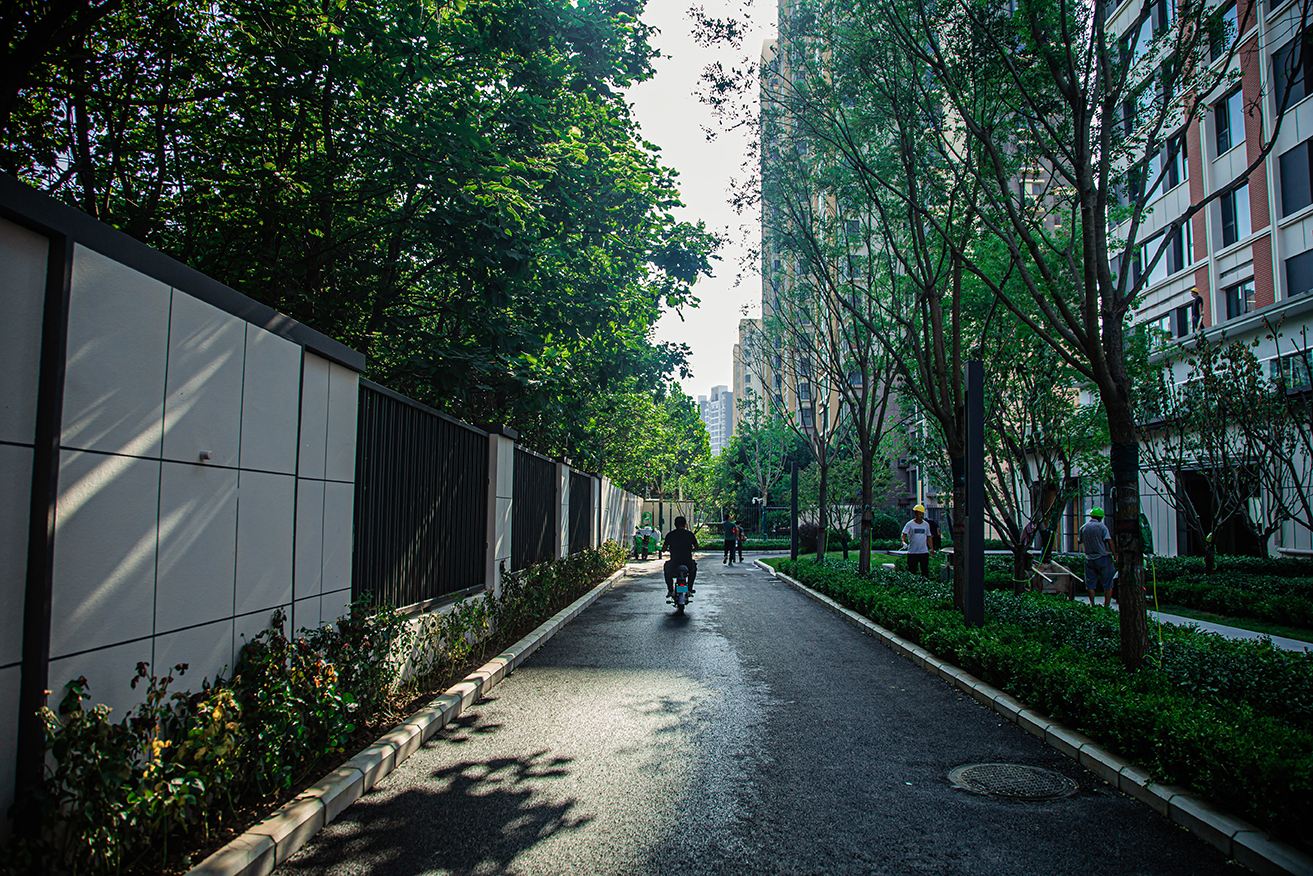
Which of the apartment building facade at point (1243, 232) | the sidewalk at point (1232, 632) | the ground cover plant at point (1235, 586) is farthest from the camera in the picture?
the apartment building facade at point (1243, 232)

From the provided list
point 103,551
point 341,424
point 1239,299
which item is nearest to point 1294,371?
point 1239,299

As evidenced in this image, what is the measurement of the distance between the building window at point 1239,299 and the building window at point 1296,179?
8.06 feet

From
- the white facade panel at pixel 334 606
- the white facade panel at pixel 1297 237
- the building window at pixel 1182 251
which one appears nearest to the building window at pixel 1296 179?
the white facade panel at pixel 1297 237

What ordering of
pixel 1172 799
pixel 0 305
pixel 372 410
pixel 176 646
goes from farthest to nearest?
pixel 372 410 < pixel 1172 799 < pixel 176 646 < pixel 0 305

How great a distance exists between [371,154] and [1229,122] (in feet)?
83.6

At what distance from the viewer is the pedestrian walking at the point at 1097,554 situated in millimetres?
13609

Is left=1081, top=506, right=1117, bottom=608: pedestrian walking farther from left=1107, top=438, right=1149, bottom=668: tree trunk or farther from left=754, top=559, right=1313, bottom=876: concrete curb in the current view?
left=754, top=559, right=1313, bottom=876: concrete curb

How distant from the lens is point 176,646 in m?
4.24

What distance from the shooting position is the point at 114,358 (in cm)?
377

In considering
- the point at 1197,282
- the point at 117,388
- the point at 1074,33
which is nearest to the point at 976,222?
the point at 1074,33

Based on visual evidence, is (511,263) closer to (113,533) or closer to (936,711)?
(113,533)

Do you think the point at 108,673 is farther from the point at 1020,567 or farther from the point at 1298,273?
the point at 1298,273

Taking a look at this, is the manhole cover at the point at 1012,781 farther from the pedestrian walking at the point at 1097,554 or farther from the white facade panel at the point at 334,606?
the pedestrian walking at the point at 1097,554

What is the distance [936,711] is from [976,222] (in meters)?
9.81
